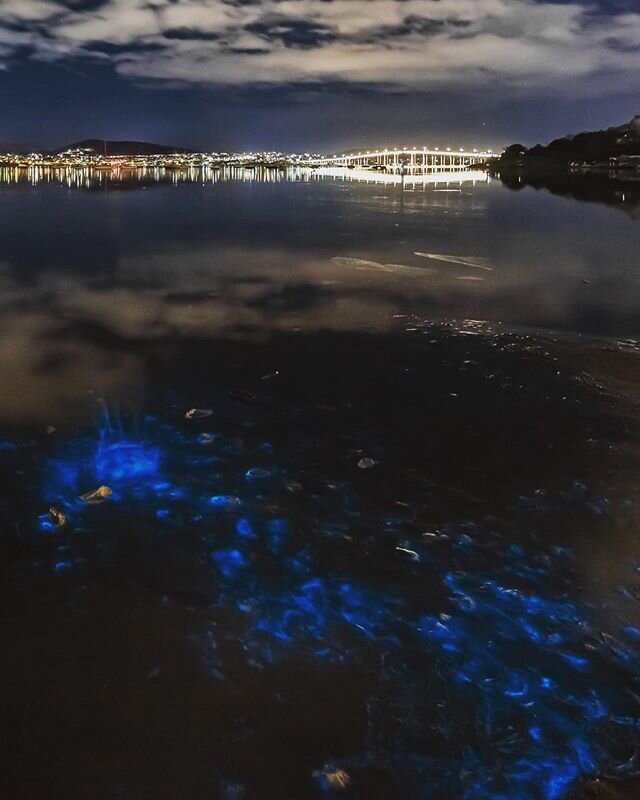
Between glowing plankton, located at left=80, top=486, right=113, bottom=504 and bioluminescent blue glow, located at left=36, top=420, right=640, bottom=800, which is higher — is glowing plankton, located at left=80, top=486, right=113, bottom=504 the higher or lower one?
the higher one

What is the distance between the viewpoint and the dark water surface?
3.39 metres

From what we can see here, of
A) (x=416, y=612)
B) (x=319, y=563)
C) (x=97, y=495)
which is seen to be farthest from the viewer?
(x=97, y=495)

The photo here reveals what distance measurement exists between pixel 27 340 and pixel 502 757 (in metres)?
9.52

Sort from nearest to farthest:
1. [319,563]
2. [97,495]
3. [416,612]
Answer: [416,612]
[319,563]
[97,495]

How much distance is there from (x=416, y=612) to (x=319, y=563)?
831 millimetres

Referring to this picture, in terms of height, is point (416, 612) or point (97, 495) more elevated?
point (97, 495)

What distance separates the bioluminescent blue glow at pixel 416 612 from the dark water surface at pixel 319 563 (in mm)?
17

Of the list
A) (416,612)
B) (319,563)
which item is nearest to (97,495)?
(319,563)

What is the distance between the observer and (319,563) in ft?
16.1

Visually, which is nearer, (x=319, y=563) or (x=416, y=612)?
(x=416, y=612)

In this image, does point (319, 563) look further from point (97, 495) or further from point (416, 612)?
point (97, 495)

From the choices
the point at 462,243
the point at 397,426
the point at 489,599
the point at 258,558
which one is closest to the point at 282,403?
the point at 397,426

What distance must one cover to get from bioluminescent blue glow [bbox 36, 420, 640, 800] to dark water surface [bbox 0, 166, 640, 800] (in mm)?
17

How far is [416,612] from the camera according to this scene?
173 inches
